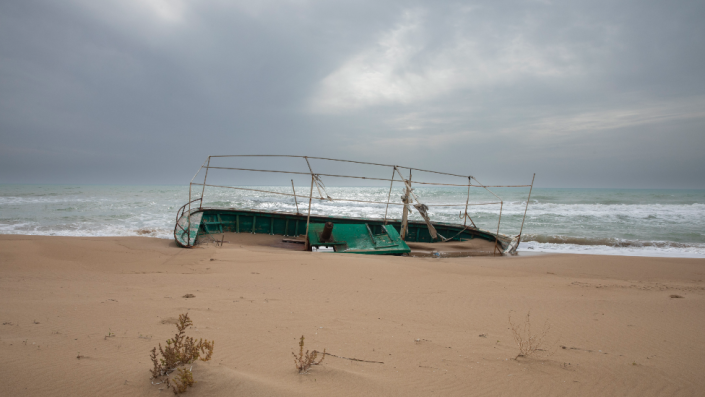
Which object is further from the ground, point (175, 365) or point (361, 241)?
point (175, 365)

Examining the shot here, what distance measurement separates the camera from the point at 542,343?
3.49 m

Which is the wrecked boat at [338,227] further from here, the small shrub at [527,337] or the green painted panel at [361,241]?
the small shrub at [527,337]

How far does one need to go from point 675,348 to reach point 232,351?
4727 millimetres

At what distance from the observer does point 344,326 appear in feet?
12.5

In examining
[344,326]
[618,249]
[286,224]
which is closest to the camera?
[344,326]

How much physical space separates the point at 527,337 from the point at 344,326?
2111 mm

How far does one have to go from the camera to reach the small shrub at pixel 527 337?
124 inches

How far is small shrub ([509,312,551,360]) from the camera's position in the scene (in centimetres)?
316

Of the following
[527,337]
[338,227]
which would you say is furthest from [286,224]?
[527,337]

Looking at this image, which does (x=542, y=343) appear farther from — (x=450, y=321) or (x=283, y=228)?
(x=283, y=228)

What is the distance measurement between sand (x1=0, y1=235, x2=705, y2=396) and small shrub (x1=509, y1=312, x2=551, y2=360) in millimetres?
73

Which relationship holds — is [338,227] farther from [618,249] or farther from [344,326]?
[618,249]

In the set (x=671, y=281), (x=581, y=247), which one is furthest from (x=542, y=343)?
(x=581, y=247)

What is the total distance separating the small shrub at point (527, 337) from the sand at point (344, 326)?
7 cm
